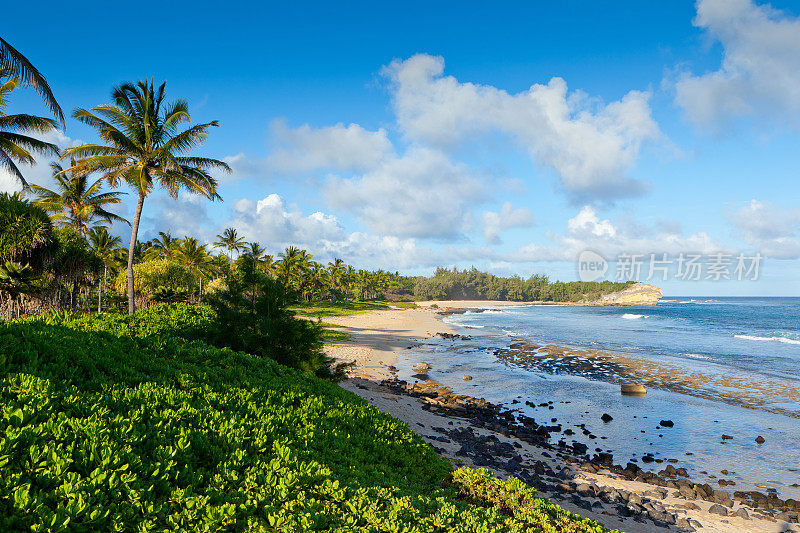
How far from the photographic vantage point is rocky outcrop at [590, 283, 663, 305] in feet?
508

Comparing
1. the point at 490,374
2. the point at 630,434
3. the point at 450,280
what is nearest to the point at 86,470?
the point at 630,434

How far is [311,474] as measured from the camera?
443 centimetres

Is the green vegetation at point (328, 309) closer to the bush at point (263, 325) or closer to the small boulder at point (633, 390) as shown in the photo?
the bush at point (263, 325)

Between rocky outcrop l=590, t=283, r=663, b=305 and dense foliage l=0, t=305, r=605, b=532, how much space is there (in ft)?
569

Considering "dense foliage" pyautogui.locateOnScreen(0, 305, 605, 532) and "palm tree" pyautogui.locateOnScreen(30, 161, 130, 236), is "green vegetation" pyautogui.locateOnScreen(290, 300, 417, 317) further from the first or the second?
"dense foliage" pyautogui.locateOnScreen(0, 305, 605, 532)

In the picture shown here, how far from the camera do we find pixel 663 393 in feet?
69.8

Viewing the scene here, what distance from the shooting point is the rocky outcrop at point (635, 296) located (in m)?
155

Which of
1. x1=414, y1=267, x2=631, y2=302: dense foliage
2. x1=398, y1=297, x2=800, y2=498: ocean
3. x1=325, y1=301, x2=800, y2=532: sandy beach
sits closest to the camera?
x1=325, y1=301, x2=800, y2=532: sandy beach

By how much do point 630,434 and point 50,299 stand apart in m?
27.1

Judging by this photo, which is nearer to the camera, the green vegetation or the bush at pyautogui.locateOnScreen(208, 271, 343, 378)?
the bush at pyautogui.locateOnScreen(208, 271, 343, 378)

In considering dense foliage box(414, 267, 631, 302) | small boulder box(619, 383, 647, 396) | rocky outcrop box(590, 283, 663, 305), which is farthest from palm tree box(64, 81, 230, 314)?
rocky outcrop box(590, 283, 663, 305)

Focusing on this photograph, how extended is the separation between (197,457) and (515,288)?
17682 centimetres

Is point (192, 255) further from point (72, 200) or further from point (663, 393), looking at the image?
point (663, 393)

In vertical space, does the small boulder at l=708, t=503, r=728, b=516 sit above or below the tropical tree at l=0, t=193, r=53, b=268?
below
